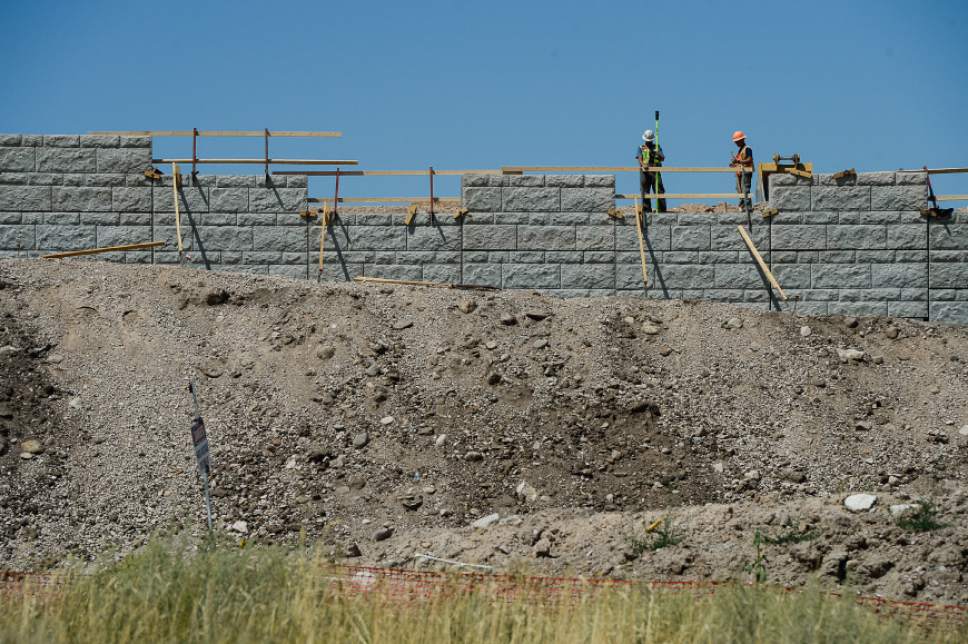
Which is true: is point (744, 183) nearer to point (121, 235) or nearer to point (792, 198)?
point (792, 198)

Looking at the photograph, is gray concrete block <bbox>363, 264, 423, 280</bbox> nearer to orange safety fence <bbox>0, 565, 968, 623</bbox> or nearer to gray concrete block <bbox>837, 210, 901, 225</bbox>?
gray concrete block <bbox>837, 210, 901, 225</bbox>

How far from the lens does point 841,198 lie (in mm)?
21688

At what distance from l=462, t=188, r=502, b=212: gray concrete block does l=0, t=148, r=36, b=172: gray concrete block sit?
7.53m

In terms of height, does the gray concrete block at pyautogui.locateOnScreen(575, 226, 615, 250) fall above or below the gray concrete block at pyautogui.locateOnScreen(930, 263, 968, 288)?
above

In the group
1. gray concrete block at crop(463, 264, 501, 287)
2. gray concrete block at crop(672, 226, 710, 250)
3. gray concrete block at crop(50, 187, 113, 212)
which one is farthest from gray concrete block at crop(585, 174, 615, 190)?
gray concrete block at crop(50, 187, 113, 212)

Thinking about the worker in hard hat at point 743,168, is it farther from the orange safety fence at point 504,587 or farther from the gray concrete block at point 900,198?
the orange safety fence at point 504,587

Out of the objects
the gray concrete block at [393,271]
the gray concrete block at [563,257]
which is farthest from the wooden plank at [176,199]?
the gray concrete block at [563,257]

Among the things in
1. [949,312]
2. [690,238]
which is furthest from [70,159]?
[949,312]

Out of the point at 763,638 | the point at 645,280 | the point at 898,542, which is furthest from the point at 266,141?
the point at 763,638

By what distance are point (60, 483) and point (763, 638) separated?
10.00 meters

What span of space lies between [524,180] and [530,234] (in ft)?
3.04

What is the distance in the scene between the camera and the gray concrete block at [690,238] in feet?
71.4

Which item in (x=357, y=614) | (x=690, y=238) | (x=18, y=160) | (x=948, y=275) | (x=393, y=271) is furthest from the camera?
(x=18, y=160)

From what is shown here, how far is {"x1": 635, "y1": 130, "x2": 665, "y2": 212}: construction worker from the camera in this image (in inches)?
880
